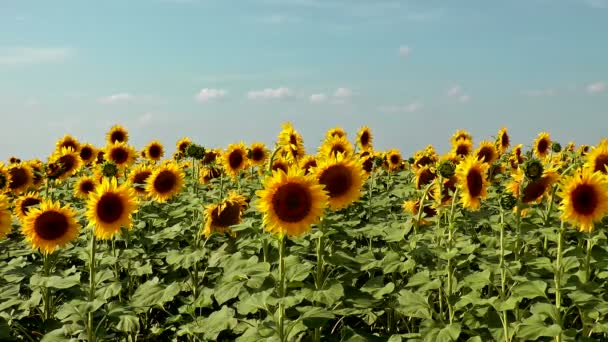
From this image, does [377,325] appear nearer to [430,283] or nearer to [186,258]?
[430,283]

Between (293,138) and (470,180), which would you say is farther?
(293,138)

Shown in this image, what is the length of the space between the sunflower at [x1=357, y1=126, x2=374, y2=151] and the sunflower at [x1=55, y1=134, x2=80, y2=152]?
5.77 meters

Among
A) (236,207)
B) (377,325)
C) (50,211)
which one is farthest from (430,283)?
(50,211)

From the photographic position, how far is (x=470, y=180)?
21.2ft

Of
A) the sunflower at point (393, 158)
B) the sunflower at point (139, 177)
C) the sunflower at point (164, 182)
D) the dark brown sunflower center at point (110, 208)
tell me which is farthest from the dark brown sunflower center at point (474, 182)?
the sunflower at point (393, 158)

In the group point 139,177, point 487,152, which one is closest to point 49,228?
point 139,177

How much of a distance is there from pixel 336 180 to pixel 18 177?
7.41m

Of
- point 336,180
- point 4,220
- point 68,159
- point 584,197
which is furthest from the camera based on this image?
point 68,159

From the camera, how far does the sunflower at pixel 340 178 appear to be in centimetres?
536

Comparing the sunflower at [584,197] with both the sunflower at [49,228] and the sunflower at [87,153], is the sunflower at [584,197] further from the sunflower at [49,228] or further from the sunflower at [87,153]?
the sunflower at [87,153]

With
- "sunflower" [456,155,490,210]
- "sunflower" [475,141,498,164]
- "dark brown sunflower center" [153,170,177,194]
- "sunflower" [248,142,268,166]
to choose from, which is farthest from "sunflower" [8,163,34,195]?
"sunflower" [475,141,498,164]

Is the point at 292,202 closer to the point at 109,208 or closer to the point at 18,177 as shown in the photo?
the point at 109,208

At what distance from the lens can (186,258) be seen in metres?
6.31

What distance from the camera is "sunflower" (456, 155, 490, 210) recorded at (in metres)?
6.43
